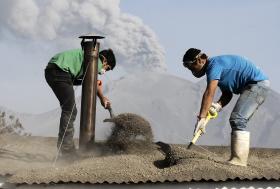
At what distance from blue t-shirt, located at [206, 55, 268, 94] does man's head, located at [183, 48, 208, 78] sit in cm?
9

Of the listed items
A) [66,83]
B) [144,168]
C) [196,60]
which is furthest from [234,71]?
[66,83]

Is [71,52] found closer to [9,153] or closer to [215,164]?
[9,153]

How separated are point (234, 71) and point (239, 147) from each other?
887 millimetres

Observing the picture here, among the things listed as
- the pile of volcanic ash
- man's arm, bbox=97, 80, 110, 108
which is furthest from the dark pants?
man's arm, bbox=97, 80, 110, 108

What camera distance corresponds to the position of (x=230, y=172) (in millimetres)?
5754

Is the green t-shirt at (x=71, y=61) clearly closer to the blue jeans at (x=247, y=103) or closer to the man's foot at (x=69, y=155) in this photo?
the man's foot at (x=69, y=155)

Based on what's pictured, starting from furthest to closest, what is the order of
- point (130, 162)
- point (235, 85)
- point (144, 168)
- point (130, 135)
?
point (130, 135)
point (235, 85)
point (130, 162)
point (144, 168)

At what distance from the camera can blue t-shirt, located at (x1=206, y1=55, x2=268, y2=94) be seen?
6.48m

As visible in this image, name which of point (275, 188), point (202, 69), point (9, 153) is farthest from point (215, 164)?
point (9, 153)

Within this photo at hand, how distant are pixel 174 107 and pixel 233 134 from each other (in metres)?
147

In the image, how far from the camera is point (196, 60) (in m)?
6.58

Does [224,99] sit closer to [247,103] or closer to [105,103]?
[247,103]

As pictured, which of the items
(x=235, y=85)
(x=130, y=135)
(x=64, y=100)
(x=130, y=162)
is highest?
(x=235, y=85)

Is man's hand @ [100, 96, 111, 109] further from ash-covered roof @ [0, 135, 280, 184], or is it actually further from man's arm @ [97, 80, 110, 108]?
ash-covered roof @ [0, 135, 280, 184]
